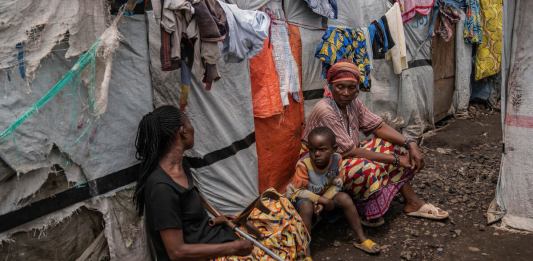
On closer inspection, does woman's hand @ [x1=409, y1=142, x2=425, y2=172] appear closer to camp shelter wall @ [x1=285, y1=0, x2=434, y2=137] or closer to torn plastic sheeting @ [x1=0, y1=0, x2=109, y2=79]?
camp shelter wall @ [x1=285, y1=0, x2=434, y2=137]

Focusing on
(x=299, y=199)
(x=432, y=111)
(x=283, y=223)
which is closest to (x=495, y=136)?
(x=432, y=111)

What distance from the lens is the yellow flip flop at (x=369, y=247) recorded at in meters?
3.74

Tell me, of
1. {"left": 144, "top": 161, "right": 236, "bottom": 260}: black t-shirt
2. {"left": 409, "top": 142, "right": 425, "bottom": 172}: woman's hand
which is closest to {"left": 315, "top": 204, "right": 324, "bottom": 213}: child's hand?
{"left": 409, "top": 142, "right": 425, "bottom": 172}: woman's hand

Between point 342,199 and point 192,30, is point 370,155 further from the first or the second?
point 192,30

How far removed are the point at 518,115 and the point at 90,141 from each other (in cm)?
346

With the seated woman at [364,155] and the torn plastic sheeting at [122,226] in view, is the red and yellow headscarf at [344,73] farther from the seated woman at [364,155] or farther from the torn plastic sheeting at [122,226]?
the torn plastic sheeting at [122,226]

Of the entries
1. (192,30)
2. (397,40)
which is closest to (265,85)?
(192,30)

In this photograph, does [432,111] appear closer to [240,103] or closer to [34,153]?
[240,103]

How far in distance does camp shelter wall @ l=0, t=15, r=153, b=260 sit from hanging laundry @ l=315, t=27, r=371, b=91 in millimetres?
2527

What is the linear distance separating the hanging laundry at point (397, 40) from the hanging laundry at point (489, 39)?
327 cm

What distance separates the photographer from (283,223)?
317 centimetres

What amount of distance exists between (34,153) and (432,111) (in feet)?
22.3

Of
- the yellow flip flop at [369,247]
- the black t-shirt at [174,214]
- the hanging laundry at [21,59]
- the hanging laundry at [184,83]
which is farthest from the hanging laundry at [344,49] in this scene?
the hanging laundry at [21,59]

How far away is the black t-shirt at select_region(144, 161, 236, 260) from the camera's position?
2.36 meters
